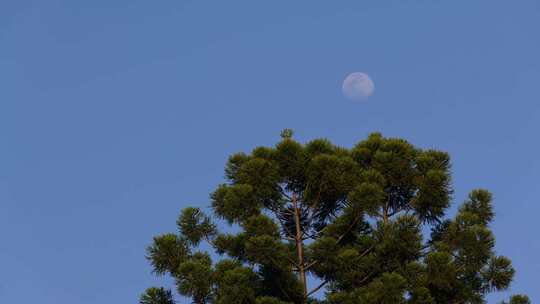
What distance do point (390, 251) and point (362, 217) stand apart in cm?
125

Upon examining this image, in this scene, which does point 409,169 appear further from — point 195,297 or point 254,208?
point 195,297

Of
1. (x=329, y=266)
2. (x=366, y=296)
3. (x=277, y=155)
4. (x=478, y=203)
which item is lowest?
(x=366, y=296)

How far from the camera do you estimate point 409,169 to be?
27.5m

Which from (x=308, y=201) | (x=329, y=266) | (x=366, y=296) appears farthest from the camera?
(x=308, y=201)

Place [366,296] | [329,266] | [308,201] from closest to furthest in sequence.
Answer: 1. [366,296]
2. [329,266]
3. [308,201]

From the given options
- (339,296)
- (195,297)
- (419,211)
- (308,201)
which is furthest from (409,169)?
(195,297)

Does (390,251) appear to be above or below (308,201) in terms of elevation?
below

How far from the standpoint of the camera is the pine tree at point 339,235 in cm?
2453

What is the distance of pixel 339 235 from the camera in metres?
26.1

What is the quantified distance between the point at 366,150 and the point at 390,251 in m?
3.65

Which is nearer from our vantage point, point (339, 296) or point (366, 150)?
point (339, 296)

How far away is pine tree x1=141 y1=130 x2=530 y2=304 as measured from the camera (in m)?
24.5

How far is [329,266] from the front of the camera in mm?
24859

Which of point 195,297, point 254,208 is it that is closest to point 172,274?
point 195,297
